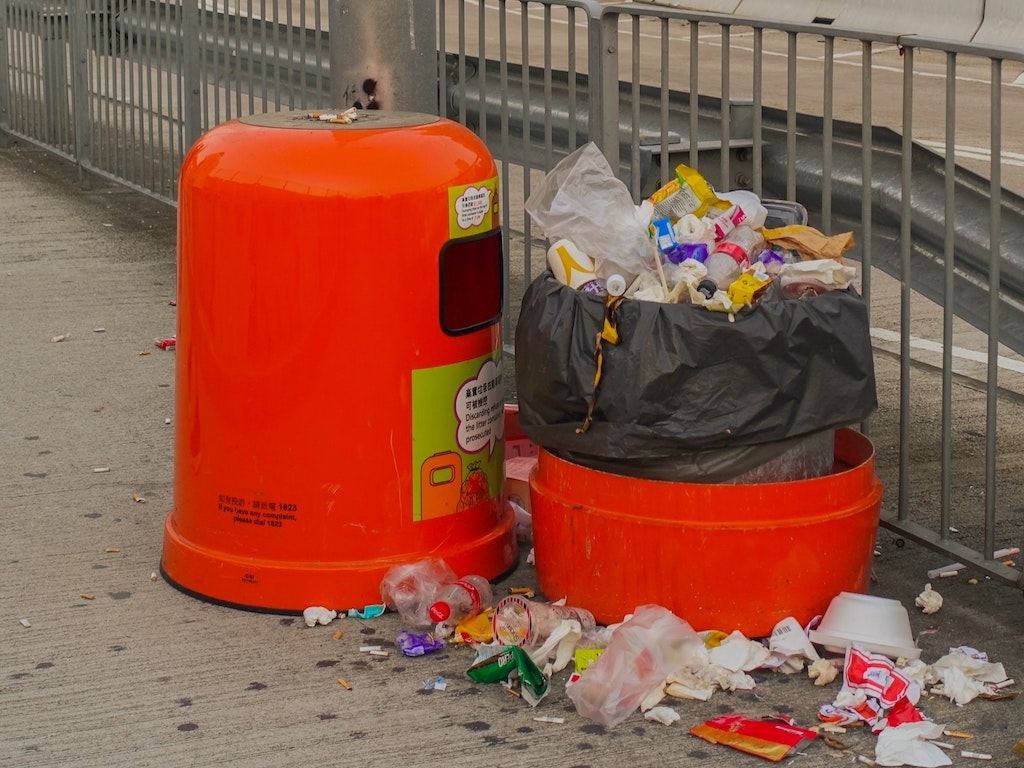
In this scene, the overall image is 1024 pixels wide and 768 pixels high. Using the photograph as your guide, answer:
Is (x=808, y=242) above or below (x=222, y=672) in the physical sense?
above

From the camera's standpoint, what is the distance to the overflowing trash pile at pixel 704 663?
2977 millimetres

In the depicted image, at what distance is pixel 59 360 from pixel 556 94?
2.13 metres

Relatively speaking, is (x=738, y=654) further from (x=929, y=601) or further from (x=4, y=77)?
(x=4, y=77)

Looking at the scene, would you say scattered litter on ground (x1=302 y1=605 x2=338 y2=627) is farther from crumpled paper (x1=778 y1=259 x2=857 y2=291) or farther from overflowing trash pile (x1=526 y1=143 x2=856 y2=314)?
crumpled paper (x1=778 y1=259 x2=857 y2=291)

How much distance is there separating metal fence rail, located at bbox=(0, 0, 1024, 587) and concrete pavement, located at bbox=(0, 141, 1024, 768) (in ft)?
1.74

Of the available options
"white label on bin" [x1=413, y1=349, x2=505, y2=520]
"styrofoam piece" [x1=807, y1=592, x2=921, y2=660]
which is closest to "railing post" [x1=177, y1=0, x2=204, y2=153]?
"white label on bin" [x1=413, y1=349, x2=505, y2=520]

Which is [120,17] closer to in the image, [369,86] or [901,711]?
[369,86]

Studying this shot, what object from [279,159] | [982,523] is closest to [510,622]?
[279,159]

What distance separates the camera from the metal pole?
Result: 4129mm

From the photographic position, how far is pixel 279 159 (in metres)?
3.35

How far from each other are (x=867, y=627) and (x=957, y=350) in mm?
3029

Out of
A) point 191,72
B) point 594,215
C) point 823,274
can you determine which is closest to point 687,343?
point 823,274

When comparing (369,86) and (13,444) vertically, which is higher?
(369,86)

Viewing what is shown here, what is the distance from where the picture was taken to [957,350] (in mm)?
6047
